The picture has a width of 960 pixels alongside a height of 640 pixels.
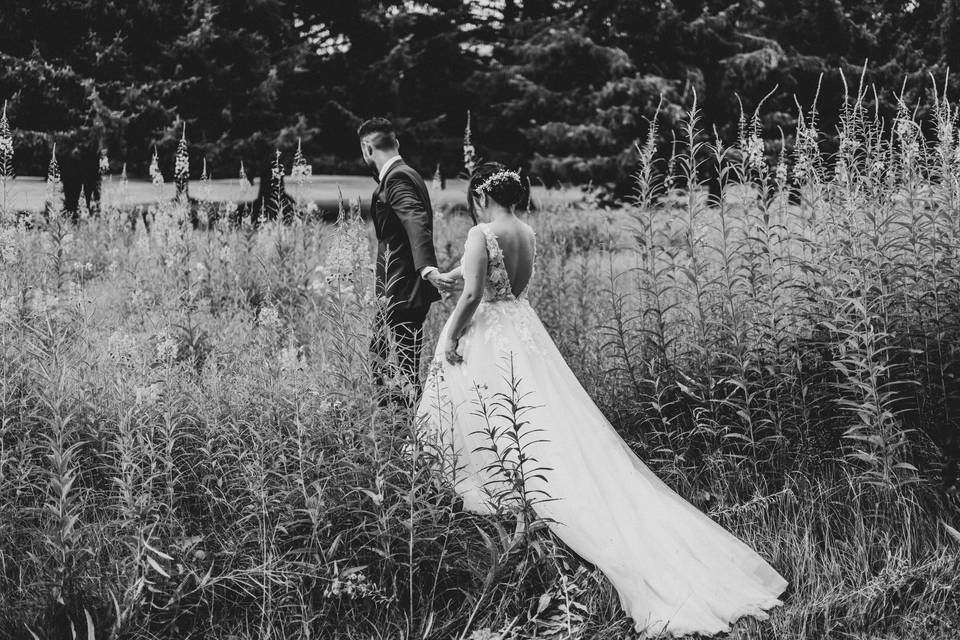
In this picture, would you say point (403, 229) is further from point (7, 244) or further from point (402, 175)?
point (7, 244)

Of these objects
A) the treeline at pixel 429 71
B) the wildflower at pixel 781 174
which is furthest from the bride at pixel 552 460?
the treeline at pixel 429 71

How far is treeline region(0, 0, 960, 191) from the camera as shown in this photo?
1551 cm

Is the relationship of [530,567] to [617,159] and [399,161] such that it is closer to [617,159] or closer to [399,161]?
[399,161]

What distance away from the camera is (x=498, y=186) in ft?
15.0

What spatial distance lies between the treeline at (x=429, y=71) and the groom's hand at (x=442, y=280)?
33.8 feet

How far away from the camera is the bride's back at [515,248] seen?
15.0 ft

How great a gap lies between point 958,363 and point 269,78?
14729 mm

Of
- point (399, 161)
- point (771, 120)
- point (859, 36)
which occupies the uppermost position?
point (859, 36)

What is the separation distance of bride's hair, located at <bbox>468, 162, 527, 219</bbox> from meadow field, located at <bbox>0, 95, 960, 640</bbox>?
0.81 m

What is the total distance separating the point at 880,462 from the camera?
174 inches

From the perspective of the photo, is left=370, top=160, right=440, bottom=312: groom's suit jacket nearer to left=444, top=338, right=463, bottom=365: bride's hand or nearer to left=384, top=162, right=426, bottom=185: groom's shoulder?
left=384, top=162, right=426, bottom=185: groom's shoulder

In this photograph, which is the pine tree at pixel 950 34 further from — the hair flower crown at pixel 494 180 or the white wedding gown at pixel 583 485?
the white wedding gown at pixel 583 485

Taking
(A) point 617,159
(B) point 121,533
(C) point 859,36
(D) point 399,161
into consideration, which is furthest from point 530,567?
(C) point 859,36

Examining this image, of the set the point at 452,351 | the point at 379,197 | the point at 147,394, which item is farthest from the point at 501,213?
the point at 147,394
